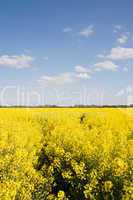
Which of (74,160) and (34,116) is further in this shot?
(34,116)

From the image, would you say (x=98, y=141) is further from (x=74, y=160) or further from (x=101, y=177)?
(x=101, y=177)

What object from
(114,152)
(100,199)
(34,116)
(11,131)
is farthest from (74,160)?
(34,116)

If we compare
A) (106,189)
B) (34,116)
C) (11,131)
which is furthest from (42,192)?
(34,116)

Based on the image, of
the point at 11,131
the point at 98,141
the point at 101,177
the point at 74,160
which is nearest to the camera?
the point at 101,177

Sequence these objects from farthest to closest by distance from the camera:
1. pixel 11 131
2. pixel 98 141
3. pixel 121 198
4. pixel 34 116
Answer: pixel 34 116, pixel 11 131, pixel 98 141, pixel 121 198

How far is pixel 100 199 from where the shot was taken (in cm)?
1011

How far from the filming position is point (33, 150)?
44.1ft

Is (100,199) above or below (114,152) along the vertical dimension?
below

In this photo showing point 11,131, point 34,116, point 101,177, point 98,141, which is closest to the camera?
point 101,177

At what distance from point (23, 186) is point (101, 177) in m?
1.95

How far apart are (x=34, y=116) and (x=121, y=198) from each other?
52.3 feet

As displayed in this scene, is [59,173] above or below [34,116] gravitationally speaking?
below

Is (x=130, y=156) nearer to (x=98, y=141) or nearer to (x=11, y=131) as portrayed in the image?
(x=98, y=141)

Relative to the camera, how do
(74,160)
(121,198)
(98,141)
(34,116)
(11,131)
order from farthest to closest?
1. (34,116)
2. (11,131)
3. (98,141)
4. (74,160)
5. (121,198)
